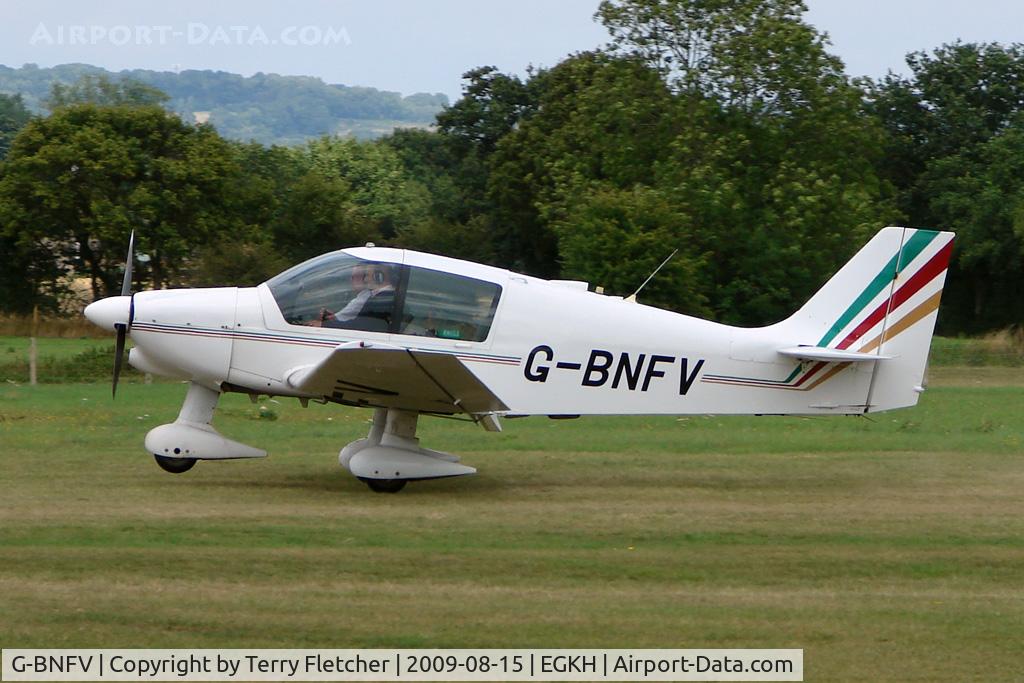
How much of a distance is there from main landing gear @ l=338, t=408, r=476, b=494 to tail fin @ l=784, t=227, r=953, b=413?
346cm

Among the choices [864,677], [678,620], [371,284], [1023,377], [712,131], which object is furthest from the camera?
[712,131]

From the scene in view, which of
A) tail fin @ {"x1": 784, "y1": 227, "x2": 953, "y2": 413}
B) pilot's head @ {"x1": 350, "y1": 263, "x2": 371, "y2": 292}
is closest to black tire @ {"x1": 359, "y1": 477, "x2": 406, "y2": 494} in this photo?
pilot's head @ {"x1": 350, "y1": 263, "x2": 371, "y2": 292}

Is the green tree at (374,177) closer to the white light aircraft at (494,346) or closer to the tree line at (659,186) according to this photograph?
the tree line at (659,186)

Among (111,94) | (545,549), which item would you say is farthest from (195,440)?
(111,94)

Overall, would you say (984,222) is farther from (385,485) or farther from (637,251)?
(385,485)

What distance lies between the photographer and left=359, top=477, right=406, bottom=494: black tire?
434 inches

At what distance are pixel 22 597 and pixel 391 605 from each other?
2.05m

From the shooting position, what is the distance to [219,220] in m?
41.7

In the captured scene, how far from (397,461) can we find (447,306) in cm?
137

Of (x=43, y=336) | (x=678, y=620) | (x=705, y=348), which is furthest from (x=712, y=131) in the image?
(x=678, y=620)

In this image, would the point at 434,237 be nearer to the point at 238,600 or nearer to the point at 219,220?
the point at 219,220

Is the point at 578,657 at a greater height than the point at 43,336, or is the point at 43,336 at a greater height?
the point at 578,657

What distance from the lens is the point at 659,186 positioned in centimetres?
3588

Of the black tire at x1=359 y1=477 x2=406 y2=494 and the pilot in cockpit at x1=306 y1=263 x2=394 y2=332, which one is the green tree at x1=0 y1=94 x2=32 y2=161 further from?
the black tire at x1=359 y1=477 x2=406 y2=494
